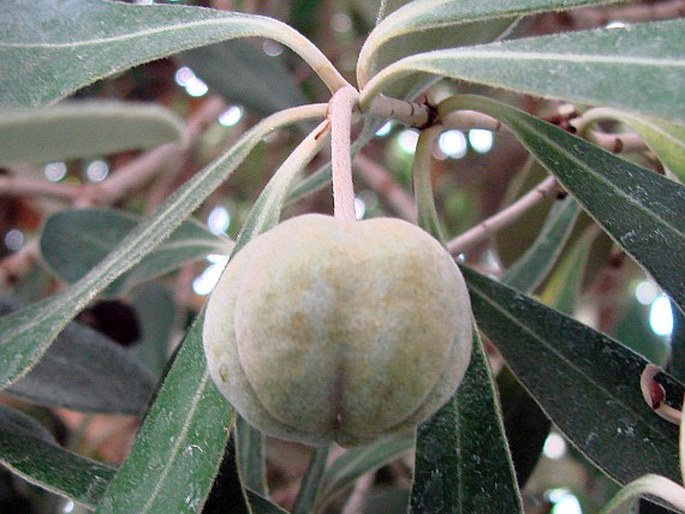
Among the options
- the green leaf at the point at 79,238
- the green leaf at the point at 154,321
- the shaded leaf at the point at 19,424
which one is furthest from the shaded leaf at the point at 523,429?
the green leaf at the point at 154,321

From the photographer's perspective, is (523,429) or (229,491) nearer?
(229,491)

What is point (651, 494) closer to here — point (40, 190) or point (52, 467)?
point (52, 467)

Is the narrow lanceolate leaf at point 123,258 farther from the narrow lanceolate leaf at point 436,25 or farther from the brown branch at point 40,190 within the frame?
the brown branch at point 40,190

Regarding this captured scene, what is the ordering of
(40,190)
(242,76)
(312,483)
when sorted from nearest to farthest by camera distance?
1. (312,483)
2. (242,76)
3. (40,190)

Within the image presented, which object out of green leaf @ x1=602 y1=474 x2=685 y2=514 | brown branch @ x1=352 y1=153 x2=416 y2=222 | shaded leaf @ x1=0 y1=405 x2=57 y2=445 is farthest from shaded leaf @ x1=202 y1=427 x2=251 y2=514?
brown branch @ x1=352 y1=153 x2=416 y2=222

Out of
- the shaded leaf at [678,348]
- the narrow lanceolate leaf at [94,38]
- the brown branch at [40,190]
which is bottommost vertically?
the shaded leaf at [678,348]

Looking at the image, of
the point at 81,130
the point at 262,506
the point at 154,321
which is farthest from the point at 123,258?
the point at 154,321
